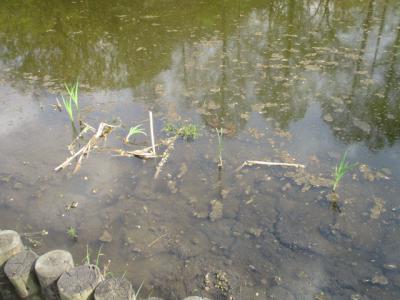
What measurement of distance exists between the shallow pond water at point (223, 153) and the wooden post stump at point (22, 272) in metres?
0.64

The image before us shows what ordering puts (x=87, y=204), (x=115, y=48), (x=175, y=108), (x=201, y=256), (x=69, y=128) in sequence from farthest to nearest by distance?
(x=115, y=48) < (x=175, y=108) < (x=69, y=128) < (x=87, y=204) < (x=201, y=256)

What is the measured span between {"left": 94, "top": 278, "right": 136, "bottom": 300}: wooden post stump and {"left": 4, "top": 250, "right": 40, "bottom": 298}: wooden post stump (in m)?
0.44

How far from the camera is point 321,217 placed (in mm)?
2891

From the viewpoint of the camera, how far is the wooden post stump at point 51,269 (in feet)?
6.32

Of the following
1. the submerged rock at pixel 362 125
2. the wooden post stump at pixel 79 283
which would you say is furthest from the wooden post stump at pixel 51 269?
the submerged rock at pixel 362 125

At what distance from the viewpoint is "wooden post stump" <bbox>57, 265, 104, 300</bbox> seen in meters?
1.83

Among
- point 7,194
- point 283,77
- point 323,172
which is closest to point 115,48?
point 283,77

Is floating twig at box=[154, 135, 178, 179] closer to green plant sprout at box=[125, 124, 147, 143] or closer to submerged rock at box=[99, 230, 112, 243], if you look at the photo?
green plant sprout at box=[125, 124, 147, 143]

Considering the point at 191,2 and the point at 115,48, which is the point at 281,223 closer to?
the point at 115,48

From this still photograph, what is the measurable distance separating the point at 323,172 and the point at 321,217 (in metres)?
0.52

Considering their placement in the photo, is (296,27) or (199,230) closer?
(199,230)

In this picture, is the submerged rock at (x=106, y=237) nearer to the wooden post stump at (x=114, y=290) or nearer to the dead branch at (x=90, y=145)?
the dead branch at (x=90, y=145)

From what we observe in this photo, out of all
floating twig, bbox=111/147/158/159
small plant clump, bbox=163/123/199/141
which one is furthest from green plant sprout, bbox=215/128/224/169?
floating twig, bbox=111/147/158/159

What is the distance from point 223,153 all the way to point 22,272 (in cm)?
202
